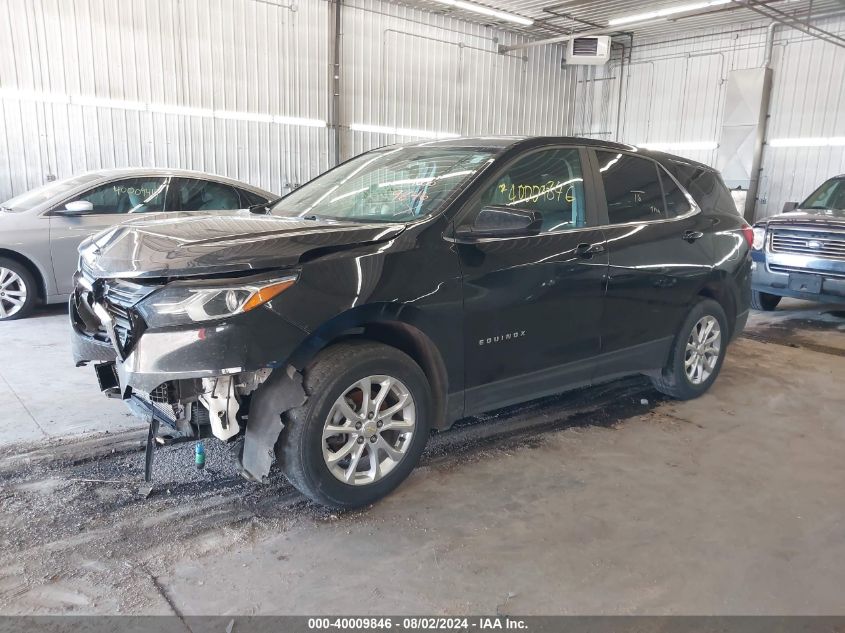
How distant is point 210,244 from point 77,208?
4.56 meters

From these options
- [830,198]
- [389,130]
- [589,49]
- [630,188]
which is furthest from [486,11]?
[630,188]

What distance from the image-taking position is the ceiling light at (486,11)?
1227 cm

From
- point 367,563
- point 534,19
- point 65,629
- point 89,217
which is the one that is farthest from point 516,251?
point 534,19

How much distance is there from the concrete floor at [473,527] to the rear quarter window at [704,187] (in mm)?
1510

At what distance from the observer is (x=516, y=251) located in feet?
10.5

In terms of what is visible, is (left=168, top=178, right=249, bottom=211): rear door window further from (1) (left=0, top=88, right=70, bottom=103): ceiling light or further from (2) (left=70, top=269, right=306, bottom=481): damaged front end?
(2) (left=70, top=269, right=306, bottom=481): damaged front end

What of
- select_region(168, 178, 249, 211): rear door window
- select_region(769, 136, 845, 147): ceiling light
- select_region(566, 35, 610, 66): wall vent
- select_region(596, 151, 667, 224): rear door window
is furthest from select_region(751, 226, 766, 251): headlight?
select_region(566, 35, 610, 66): wall vent

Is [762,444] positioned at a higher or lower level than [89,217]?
lower

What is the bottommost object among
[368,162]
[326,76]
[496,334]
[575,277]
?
[496,334]

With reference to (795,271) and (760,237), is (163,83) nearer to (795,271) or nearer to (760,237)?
(760,237)

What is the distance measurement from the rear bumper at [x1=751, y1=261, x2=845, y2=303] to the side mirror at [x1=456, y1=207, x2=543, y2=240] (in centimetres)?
493

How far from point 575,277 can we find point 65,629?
8.91 feet

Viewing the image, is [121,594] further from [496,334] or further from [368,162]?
[368,162]

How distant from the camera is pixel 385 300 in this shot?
2748mm
